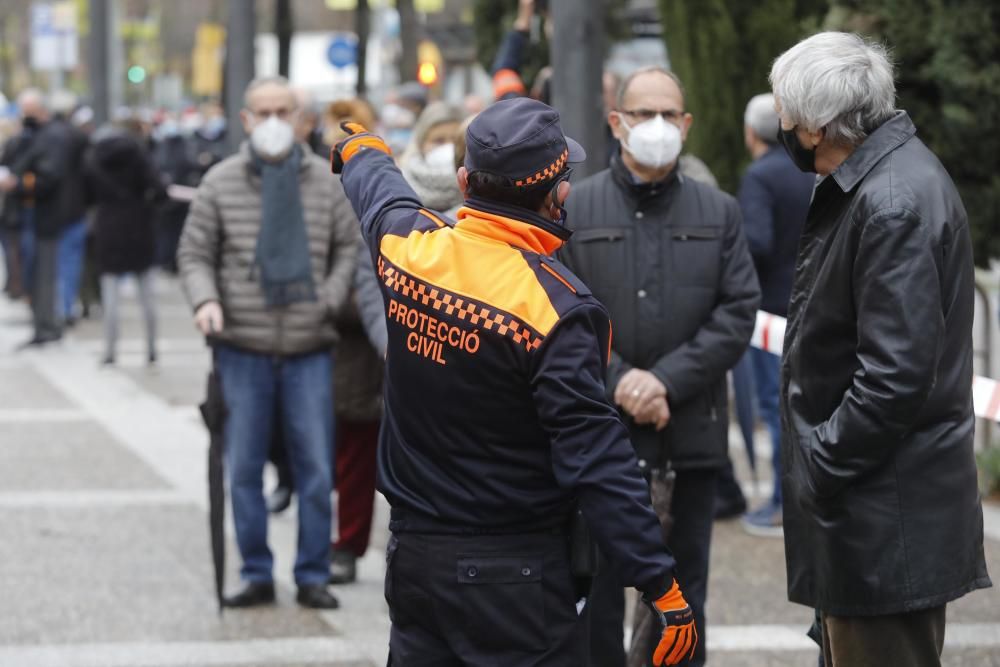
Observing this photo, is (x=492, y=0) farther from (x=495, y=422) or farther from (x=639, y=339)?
(x=495, y=422)

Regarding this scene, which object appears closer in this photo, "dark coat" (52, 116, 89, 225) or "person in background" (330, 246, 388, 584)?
"person in background" (330, 246, 388, 584)

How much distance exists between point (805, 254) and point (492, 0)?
13.4 metres

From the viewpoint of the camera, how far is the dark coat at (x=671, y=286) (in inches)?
208

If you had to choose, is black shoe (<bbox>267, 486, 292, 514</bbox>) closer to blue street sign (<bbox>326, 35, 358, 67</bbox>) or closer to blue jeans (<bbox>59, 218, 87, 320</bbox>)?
blue jeans (<bbox>59, 218, 87, 320</bbox>)

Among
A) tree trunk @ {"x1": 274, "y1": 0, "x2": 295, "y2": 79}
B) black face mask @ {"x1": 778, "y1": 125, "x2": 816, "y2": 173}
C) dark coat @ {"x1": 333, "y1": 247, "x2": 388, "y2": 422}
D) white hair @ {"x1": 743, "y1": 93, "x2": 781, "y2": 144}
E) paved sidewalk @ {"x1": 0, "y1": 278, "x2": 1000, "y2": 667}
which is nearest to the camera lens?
black face mask @ {"x1": 778, "y1": 125, "x2": 816, "y2": 173}

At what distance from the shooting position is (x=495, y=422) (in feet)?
11.8

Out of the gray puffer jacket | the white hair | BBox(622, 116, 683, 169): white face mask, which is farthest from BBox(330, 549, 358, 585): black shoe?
the white hair

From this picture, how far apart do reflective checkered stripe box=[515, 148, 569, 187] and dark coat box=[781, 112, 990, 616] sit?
1.98ft

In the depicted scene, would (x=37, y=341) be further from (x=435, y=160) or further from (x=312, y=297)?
(x=435, y=160)

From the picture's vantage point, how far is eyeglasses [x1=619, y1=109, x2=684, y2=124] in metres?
5.33

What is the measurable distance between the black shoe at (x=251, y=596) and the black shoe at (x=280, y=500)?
1634 millimetres

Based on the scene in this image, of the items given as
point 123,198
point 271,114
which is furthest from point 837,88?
point 123,198

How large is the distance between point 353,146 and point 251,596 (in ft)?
9.54

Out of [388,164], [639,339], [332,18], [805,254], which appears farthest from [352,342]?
[332,18]
